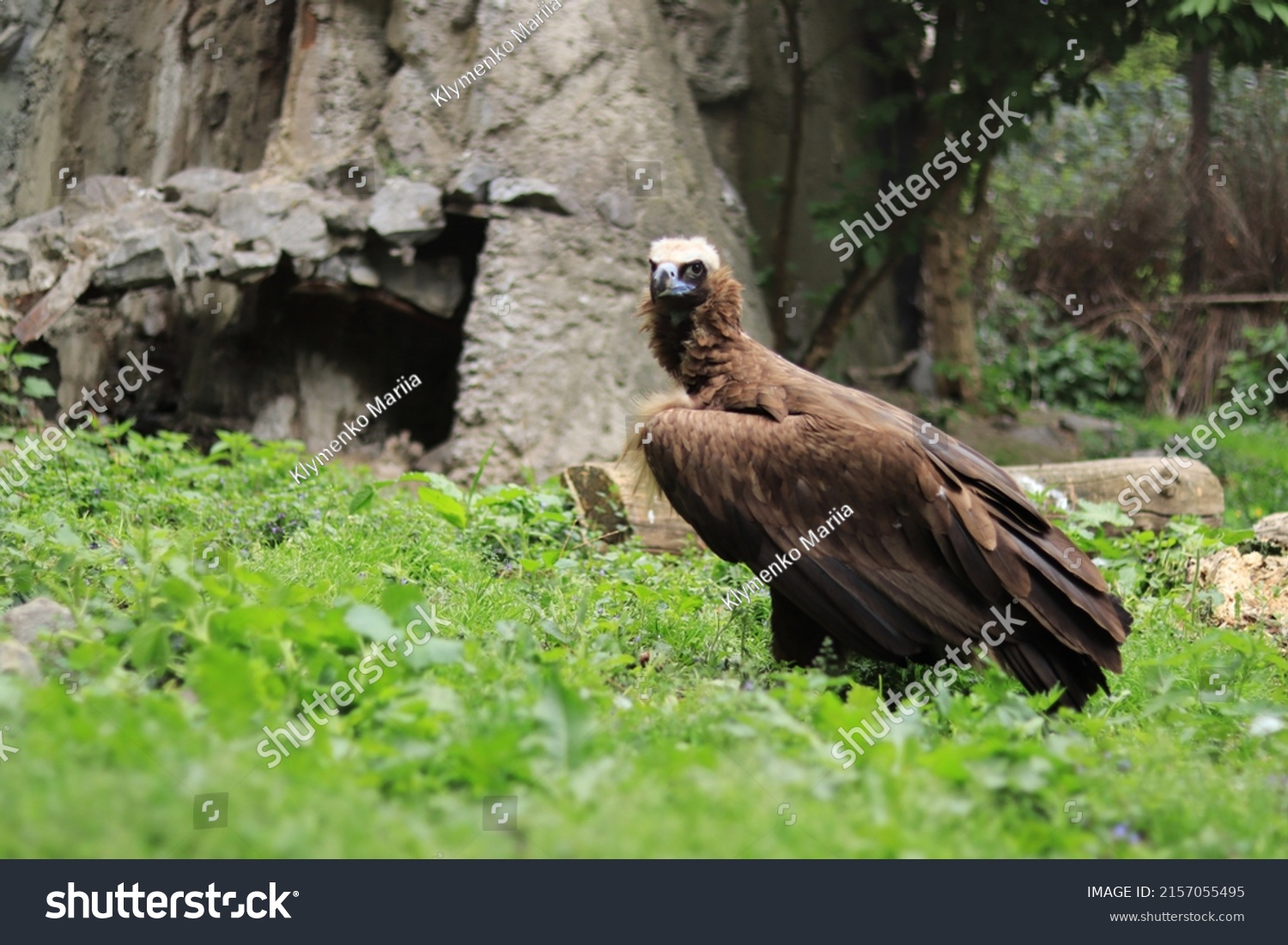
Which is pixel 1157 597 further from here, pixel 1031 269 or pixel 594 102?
pixel 1031 269

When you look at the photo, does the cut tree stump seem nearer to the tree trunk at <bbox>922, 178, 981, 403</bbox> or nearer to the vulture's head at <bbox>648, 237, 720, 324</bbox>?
the vulture's head at <bbox>648, 237, 720, 324</bbox>

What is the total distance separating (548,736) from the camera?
2768 mm

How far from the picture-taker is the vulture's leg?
14.2ft

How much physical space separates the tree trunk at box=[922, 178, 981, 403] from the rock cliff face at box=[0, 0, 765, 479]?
3.44 metres

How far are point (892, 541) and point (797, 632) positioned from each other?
499 millimetres

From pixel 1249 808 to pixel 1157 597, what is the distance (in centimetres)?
280

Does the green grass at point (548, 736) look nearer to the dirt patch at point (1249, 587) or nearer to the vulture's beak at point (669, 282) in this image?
the dirt patch at point (1249, 587)

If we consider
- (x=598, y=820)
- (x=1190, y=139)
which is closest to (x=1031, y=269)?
(x=1190, y=139)

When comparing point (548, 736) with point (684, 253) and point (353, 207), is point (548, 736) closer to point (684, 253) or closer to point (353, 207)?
point (684, 253)

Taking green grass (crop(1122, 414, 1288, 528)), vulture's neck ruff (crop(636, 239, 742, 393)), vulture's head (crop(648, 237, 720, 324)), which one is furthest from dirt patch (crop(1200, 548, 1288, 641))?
vulture's head (crop(648, 237, 720, 324))

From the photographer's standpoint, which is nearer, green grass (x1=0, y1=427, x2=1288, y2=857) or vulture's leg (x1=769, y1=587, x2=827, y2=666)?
green grass (x1=0, y1=427, x2=1288, y2=857)

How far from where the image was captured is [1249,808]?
2914 mm

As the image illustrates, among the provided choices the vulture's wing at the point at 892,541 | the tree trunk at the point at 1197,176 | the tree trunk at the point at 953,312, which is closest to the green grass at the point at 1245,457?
the tree trunk at the point at 953,312
